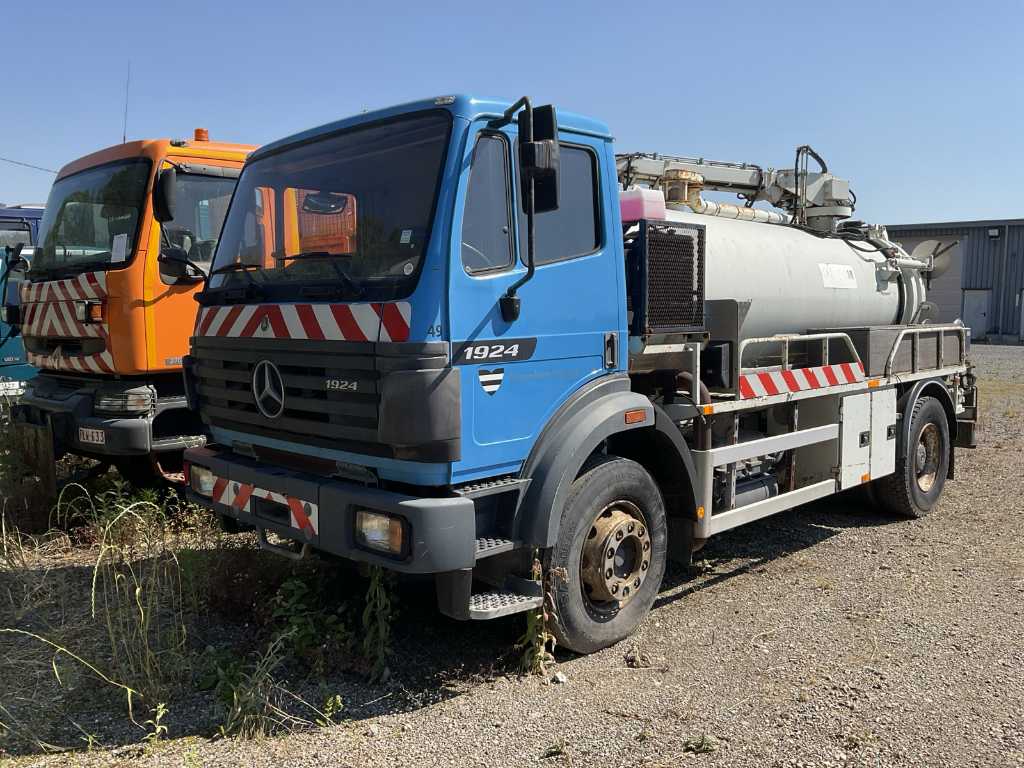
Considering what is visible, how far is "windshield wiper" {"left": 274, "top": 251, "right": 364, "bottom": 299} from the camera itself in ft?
11.6

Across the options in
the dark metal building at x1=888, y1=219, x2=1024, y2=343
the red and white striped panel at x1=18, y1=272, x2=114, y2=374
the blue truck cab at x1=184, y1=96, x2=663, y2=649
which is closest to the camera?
the blue truck cab at x1=184, y1=96, x2=663, y2=649

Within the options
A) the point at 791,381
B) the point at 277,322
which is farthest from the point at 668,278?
the point at 277,322

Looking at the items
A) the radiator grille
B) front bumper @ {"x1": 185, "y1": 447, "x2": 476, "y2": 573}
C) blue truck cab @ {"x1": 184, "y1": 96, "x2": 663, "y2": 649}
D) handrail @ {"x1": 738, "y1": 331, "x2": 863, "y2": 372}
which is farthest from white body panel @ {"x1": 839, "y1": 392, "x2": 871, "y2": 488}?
front bumper @ {"x1": 185, "y1": 447, "x2": 476, "y2": 573}

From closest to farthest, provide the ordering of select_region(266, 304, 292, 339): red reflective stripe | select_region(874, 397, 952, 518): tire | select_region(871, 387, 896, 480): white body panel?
select_region(266, 304, 292, 339): red reflective stripe, select_region(871, 387, 896, 480): white body panel, select_region(874, 397, 952, 518): tire

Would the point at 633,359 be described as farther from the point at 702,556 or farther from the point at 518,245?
the point at 702,556

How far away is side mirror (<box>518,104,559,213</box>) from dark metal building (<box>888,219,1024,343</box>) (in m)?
31.0

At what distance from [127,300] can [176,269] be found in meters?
0.41

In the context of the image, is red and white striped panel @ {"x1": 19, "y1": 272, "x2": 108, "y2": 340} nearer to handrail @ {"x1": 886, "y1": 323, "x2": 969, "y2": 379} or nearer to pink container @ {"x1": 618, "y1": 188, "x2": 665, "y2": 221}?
pink container @ {"x1": 618, "y1": 188, "x2": 665, "y2": 221}

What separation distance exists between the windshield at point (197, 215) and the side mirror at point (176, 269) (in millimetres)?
118

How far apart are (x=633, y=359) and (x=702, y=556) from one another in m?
2.01

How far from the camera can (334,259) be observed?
3.69 m

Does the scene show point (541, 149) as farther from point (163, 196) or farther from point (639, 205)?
point (163, 196)

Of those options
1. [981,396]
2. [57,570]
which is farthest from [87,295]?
[981,396]

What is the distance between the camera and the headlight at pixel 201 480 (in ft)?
14.0
